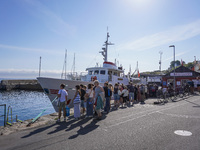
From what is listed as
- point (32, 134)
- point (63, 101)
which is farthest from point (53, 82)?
point (32, 134)

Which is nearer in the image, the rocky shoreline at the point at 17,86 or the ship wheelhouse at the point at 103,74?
the ship wheelhouse at the point at 103,74

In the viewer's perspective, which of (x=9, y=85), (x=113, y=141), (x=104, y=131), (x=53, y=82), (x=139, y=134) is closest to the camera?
(x=113, y=141)

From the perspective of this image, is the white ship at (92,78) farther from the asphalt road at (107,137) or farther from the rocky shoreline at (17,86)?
the rocky shoreline at (17,86)

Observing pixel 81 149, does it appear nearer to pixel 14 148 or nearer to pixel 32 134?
pixel 14 148

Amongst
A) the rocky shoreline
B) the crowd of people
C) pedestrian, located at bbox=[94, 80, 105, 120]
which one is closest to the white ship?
the crowd of people

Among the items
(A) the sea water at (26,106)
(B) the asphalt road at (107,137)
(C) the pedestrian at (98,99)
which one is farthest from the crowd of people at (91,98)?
(A) the sea water at (26,106)

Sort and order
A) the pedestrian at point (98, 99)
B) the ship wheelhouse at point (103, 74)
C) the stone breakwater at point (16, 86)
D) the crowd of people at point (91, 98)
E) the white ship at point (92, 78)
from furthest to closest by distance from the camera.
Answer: the stone breakwater at point (16, 86)
the ship wheelhouse at point (103, 74)
the white ship at point (92, 78)
the pedestrian at point (98, 99)
the crowd of people at point (91, 98)

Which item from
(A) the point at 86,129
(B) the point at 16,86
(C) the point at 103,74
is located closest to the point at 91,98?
(A) the point at 86,129

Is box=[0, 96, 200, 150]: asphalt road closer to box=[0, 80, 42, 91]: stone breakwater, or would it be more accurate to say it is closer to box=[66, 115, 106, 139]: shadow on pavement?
Result: box=[66, 115, 106, 139]: shadow on pavement

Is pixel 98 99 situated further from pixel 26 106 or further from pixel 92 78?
pixel 26 106

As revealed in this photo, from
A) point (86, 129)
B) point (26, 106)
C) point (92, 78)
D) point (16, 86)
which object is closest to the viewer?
point (86, 129)

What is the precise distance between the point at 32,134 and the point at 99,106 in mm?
3095

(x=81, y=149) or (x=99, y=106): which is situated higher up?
(x=99, y=106)

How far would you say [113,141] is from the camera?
4699 millimetres
